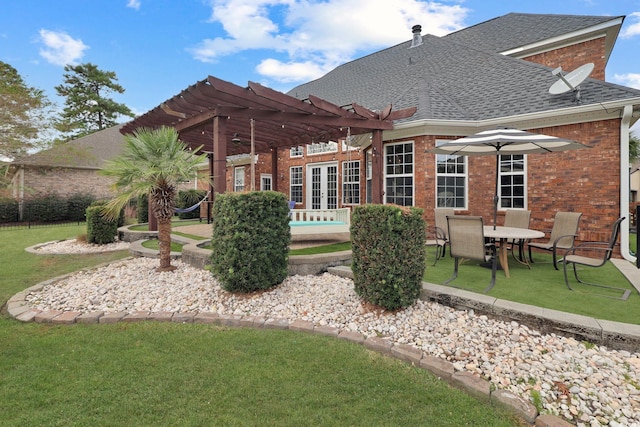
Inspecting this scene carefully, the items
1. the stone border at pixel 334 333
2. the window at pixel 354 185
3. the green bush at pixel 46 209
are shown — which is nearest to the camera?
the stone border at pixel 334 333

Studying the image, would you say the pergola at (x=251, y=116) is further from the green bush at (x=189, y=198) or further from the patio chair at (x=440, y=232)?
the green bush at (x=189, y=198)

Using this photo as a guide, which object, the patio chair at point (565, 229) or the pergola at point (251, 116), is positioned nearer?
Answer: the patio chair at point (565, 229)

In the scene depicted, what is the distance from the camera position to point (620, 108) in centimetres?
651

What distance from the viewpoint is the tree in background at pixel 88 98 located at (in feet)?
92.9

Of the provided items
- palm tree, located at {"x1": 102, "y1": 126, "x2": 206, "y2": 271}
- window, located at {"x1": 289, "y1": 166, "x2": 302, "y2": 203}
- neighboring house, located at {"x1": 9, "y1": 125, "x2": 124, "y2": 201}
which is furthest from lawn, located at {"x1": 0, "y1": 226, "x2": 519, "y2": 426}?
neighboring house, located at {"x1": 9, "y1": 125, "x2": 124, "y2": 201}

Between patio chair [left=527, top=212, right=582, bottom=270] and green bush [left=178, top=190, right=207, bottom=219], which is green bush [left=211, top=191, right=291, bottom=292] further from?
green bush [left=178, top=190, right=207, bottom=219]

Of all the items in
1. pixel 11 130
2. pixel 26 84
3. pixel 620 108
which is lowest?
pixel 620 108

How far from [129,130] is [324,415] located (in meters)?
9.77

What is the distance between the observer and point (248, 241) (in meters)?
4.26

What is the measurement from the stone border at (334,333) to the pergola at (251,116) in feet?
7.81

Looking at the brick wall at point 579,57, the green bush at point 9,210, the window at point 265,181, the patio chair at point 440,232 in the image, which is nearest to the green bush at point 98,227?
the window at point 265,181

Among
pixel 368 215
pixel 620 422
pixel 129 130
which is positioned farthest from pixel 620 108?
pixel 129 130

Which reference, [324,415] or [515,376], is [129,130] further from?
[515,376]

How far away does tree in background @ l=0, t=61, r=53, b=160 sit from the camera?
14.9 m
